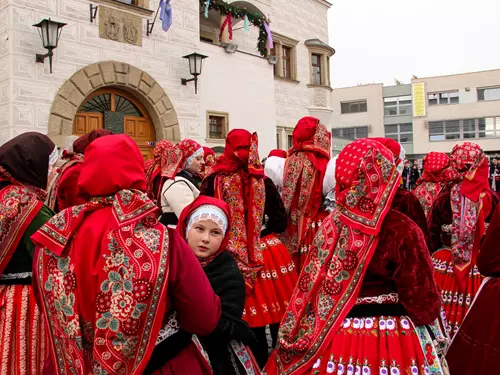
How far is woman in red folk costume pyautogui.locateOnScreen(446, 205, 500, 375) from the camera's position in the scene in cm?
312

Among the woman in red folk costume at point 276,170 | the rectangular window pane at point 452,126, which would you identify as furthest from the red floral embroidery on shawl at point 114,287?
the rectangular window pane at point 452,126

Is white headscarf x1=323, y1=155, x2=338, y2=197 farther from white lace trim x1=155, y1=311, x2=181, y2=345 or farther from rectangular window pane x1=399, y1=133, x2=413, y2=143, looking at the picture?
rectangular window pane x1=399, y1=133, x2=413, y2=143

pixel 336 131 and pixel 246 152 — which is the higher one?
pixel 336 131

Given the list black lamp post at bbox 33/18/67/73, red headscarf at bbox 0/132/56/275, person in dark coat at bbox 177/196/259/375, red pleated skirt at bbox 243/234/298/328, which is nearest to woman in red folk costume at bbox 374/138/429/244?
person in dark coat at bbox 177/196/259/375

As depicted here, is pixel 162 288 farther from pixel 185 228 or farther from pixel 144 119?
pixel 144 119

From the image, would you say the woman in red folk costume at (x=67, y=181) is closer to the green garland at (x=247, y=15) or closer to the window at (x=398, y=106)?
the green garland at (x=247, y=15)

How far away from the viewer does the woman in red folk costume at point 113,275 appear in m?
1.98

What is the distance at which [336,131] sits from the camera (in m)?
49.6

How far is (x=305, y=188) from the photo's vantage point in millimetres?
5398

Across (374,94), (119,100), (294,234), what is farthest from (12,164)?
(374,94)

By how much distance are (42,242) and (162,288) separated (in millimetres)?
557

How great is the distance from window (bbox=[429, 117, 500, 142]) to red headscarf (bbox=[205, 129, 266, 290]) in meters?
43.3

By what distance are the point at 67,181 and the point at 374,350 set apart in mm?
2678

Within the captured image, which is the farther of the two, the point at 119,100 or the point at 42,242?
the point at 119,100
